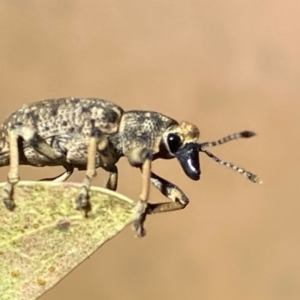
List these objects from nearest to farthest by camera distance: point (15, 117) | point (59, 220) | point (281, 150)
→ point (59, 220)
point (15, 117)
point (281, 150)

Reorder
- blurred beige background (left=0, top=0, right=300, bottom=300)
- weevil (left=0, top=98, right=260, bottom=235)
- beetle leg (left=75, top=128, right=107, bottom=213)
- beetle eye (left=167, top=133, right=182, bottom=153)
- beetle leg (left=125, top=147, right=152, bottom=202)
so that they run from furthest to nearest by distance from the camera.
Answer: blurred beige background (left=0, top=0, right=300, bottom=300)
beetle eye (left=167, top=133, right=182, bottom=153)
weevil (left=0, top=98, right=260, bottom=235)
beetle leg (left=125, top=147, right=152, bottom=202)
beetle leg (left=75, top=128, right=107, bottom=213)

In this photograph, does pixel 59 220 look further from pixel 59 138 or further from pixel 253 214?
pixel 253 214

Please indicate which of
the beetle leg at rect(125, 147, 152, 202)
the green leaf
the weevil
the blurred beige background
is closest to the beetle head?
the weevil

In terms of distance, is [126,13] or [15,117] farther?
[126,13]

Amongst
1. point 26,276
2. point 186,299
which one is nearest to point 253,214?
point 186,299

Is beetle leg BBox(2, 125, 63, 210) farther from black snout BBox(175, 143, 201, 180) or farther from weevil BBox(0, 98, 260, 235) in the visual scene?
black snout BBox(175, 143, 201, 180)

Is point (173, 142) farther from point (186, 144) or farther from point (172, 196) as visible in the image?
point (172, 196)
